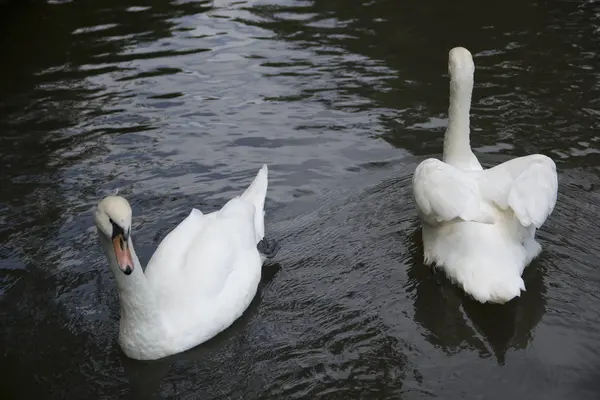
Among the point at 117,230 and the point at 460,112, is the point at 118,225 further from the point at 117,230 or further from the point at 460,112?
the point at 460,112

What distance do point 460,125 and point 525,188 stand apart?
1486 mm

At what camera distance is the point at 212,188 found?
8.59 m

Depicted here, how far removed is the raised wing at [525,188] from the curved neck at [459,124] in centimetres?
85

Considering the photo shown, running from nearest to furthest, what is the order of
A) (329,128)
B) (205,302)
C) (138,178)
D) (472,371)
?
(472,371)
(205,302)
(138,178)
(329,128)

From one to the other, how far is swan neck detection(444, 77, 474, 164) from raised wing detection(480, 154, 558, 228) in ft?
2.82

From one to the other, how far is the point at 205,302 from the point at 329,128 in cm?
417

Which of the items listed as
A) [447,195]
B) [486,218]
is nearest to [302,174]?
[447,195]

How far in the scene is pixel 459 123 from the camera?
24.2 ft

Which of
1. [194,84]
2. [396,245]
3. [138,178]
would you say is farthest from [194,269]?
[194,84]

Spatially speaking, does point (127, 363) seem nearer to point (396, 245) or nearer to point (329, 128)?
point (396, 245)

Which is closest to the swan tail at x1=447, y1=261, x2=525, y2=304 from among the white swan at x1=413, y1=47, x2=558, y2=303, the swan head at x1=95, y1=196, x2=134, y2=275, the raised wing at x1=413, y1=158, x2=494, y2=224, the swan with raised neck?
the white swan at x1=413, y1=47, x2=558, y2=303

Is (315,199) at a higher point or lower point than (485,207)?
lower

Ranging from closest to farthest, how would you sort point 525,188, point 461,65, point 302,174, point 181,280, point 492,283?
point 492,283 → point 525,188 → point 181,280 → point 461,65 → point 302,174

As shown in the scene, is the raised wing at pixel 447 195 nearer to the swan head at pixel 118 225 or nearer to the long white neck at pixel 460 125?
the long white neck at pixel 460 125
